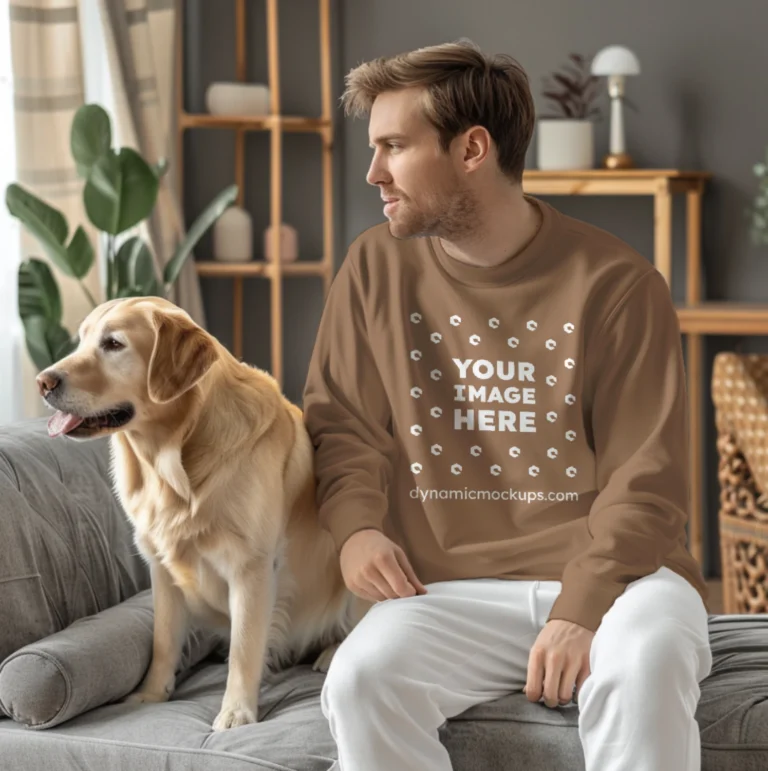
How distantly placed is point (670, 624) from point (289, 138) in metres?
3.29

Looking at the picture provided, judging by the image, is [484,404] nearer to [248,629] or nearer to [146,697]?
[248,629]

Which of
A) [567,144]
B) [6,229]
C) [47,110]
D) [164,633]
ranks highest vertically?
[47,110]

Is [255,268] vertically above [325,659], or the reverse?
[255,268]

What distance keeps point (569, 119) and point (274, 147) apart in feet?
3.31

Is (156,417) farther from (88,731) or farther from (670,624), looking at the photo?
(670,624)

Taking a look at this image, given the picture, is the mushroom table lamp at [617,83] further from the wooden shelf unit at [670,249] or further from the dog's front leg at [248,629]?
the dog's front leg at [248,629]

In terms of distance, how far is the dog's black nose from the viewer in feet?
5.59

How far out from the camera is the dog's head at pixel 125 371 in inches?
67.9

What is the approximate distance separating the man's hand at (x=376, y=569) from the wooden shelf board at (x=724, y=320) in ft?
7.20

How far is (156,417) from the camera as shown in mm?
1799

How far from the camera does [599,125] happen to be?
4.29 meters

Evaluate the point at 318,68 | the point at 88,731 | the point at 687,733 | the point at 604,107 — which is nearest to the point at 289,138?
the point at 318,68

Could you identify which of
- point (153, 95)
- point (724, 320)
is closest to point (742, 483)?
point (724, 320)

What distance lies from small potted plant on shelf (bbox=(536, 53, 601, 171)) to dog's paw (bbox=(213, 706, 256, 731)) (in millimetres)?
2644
